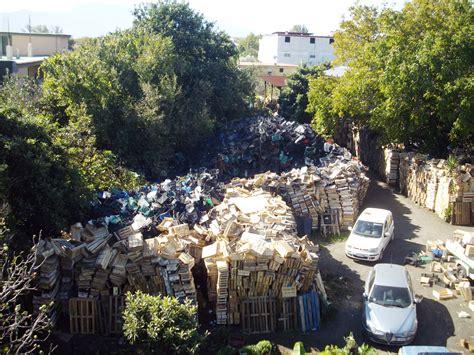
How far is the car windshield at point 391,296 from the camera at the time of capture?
12453 millimetres

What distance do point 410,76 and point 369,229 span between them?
9.06m

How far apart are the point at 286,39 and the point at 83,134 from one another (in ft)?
193

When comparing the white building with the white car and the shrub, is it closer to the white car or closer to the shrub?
the white car

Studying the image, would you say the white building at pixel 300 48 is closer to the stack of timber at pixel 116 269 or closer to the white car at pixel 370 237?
the white car at pixel 370 237

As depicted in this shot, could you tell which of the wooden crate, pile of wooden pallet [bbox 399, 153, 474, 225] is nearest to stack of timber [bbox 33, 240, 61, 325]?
pile of wooden pallet [bbox 399, 153, 474, 225]

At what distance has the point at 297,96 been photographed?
3797cm

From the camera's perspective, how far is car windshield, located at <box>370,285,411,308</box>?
490 inches

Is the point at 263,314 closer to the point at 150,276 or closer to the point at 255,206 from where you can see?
the point at 150,276

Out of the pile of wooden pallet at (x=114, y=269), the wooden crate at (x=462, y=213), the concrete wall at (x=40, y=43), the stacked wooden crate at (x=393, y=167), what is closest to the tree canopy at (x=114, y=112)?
the pile of wooden pallet at (x=114, y=269)

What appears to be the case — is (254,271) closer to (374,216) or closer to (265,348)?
(265,348)

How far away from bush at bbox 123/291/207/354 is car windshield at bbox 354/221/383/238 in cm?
878

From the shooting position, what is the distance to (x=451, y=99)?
2144 cm

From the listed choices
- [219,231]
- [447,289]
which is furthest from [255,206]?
[447,289]

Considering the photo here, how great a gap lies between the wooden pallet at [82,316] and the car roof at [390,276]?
25.5 ft
